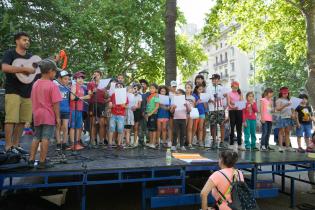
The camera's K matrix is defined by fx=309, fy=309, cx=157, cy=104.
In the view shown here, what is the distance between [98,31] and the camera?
21.2 metres

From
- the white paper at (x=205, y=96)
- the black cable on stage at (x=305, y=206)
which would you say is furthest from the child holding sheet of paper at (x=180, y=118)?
the black cable on stage at (x=305, y=206)

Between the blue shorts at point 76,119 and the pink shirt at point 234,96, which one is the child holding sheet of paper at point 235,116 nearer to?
the pink shirt at point 234,96

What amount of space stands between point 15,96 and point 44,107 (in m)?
0.91

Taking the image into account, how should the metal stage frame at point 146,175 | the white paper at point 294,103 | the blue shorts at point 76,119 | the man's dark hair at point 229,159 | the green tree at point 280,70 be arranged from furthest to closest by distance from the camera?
the green tree at point 280,70, the white paper at point 294,103, the blue shorts at point 76,119, the metal stage frame at point 146,175, the man's dark hair at point 229,159

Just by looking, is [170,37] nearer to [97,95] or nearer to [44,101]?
[97,95]

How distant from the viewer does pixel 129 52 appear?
81.1 ft

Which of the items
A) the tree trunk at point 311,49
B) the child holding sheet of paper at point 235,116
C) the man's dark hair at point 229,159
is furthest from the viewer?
the tree trunk at point 311,49

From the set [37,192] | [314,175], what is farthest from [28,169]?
[314,175]

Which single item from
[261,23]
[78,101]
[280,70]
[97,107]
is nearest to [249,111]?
[97,107]

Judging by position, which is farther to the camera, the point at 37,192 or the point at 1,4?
the point at 1,4

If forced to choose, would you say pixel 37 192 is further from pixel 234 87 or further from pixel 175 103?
pixel 234 87

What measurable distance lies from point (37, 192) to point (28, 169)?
1.17 metres

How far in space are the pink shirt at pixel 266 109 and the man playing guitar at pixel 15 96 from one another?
579 cm

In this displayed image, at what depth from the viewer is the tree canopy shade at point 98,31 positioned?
1828 cm
